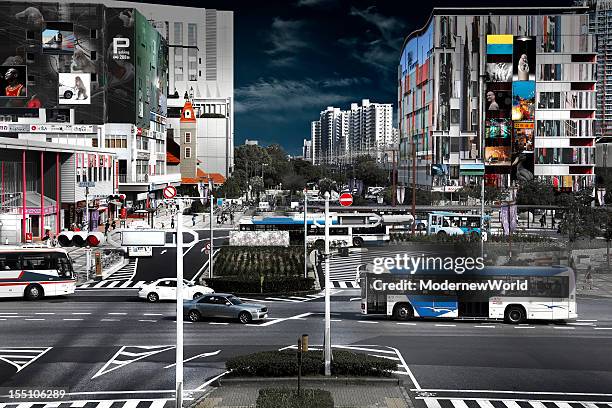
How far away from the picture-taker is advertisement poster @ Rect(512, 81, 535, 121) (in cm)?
13438

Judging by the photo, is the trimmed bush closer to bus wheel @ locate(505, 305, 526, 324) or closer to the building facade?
bus wheel @ locate(505, 305, 526, 324)

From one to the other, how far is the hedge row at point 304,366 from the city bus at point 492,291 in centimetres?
1134

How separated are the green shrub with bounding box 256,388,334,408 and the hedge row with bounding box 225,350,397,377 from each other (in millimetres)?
1608

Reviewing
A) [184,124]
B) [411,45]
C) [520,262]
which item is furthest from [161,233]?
[411,45]

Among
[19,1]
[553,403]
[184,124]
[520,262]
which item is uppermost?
[19,1]

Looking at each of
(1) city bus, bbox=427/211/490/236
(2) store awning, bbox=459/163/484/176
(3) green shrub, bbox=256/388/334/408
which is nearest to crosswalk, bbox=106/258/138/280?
(1) city bus, bbox=427/211/490/236

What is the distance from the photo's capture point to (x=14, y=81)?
10838 centimetres

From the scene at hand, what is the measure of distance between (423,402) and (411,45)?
15650cm

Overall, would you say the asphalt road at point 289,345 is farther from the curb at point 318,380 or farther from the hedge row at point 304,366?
the hedge row at point 304,366

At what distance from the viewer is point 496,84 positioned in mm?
136625

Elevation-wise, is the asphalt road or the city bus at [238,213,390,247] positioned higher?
the city bus at [238,213,390,247]

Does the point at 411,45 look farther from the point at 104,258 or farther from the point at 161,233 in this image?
the point at 161,233

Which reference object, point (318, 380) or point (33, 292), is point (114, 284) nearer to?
point (33, 292)

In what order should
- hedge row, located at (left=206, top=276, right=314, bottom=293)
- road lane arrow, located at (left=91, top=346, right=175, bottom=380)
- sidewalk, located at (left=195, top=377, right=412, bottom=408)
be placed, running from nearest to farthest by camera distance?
sidewalk, located at (left=195, top=377, right=412, bottom=408) → road lane arrow, located at (left=91, top=346, right=175, bottom=380) → hedge row, located at (left=206, top=276, right=314, bottom=293)
